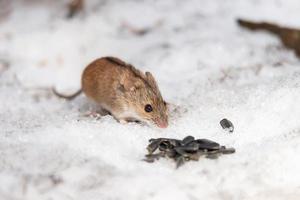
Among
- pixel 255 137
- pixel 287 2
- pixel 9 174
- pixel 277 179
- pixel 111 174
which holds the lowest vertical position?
pixel 9 174

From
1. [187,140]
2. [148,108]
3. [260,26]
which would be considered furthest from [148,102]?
[260,26]

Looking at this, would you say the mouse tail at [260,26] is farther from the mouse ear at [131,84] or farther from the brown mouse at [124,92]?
the mouse ear at [131,84]

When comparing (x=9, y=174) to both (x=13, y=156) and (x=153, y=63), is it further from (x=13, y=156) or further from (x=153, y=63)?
(x=153, y=63)

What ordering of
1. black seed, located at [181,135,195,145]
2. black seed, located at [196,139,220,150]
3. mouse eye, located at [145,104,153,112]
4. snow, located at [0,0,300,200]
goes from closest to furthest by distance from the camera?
snow, located at [0,0,300,200], black seed, located at [196,139,220,150], black seed, located at [181,135,195,145], mouse eye, located at [145,104,153,112]

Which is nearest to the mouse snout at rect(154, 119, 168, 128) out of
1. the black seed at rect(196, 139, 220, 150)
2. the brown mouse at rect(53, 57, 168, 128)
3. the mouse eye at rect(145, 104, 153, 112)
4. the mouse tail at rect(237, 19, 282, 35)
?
the brown mouse at rect(53, 57, 168, 128)

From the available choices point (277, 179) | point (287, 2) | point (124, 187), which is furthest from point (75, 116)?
point (287, 2)

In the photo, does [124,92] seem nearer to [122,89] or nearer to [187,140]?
[122,89]

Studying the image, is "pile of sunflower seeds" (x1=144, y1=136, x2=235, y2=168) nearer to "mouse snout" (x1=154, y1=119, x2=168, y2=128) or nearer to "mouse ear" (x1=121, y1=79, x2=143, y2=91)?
"mouse snout" (x1=154, y1=119, x2=168, y2=128)
